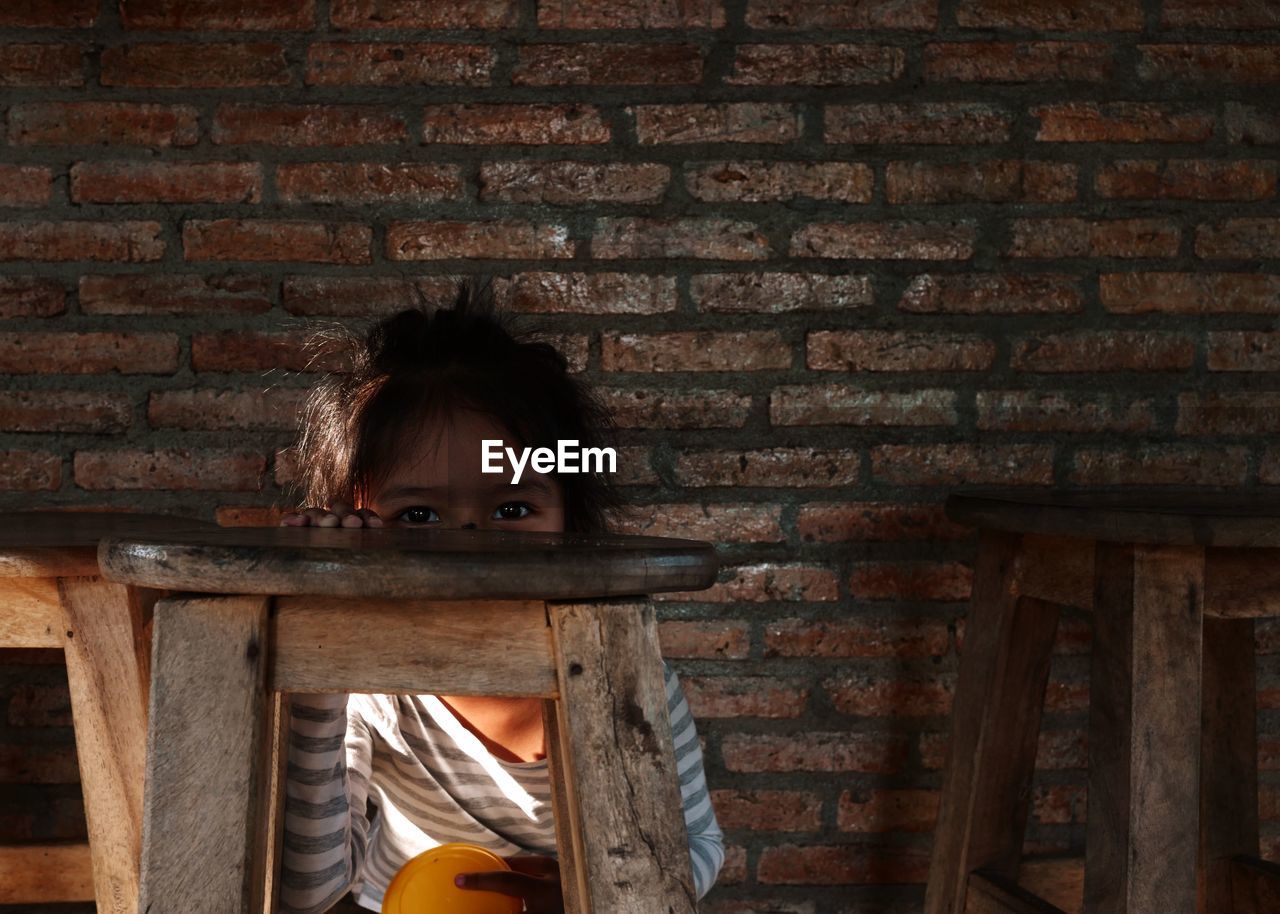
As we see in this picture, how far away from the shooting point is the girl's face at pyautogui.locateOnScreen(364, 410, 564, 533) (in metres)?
1.31

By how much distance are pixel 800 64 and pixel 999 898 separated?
43.7 inches

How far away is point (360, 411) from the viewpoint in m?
1.45

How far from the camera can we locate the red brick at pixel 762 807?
172cm

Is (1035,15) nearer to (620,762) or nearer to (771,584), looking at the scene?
(771,584)

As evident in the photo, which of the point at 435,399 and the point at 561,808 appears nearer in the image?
the point at 561,808

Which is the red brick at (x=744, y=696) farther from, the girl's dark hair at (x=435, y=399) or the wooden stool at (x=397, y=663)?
the wooden stool at (x=397, y=663)

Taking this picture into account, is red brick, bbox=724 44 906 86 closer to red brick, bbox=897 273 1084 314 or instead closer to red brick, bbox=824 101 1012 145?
red brick, bbox=824 101 1012 145

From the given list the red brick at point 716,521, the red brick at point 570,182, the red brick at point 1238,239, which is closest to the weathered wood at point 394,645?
the red brick at point 716,521

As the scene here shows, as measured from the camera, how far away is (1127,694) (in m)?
1.13

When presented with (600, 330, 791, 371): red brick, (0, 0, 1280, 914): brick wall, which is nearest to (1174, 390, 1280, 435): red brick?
(0, 0, 1280, 914): brick wall

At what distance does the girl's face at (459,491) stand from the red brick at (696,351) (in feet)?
1.21

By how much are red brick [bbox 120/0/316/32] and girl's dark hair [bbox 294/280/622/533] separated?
45 cm

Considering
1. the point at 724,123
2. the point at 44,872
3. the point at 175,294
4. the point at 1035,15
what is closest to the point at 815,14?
the point at 724,123

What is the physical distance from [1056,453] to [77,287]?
1.38 metres
